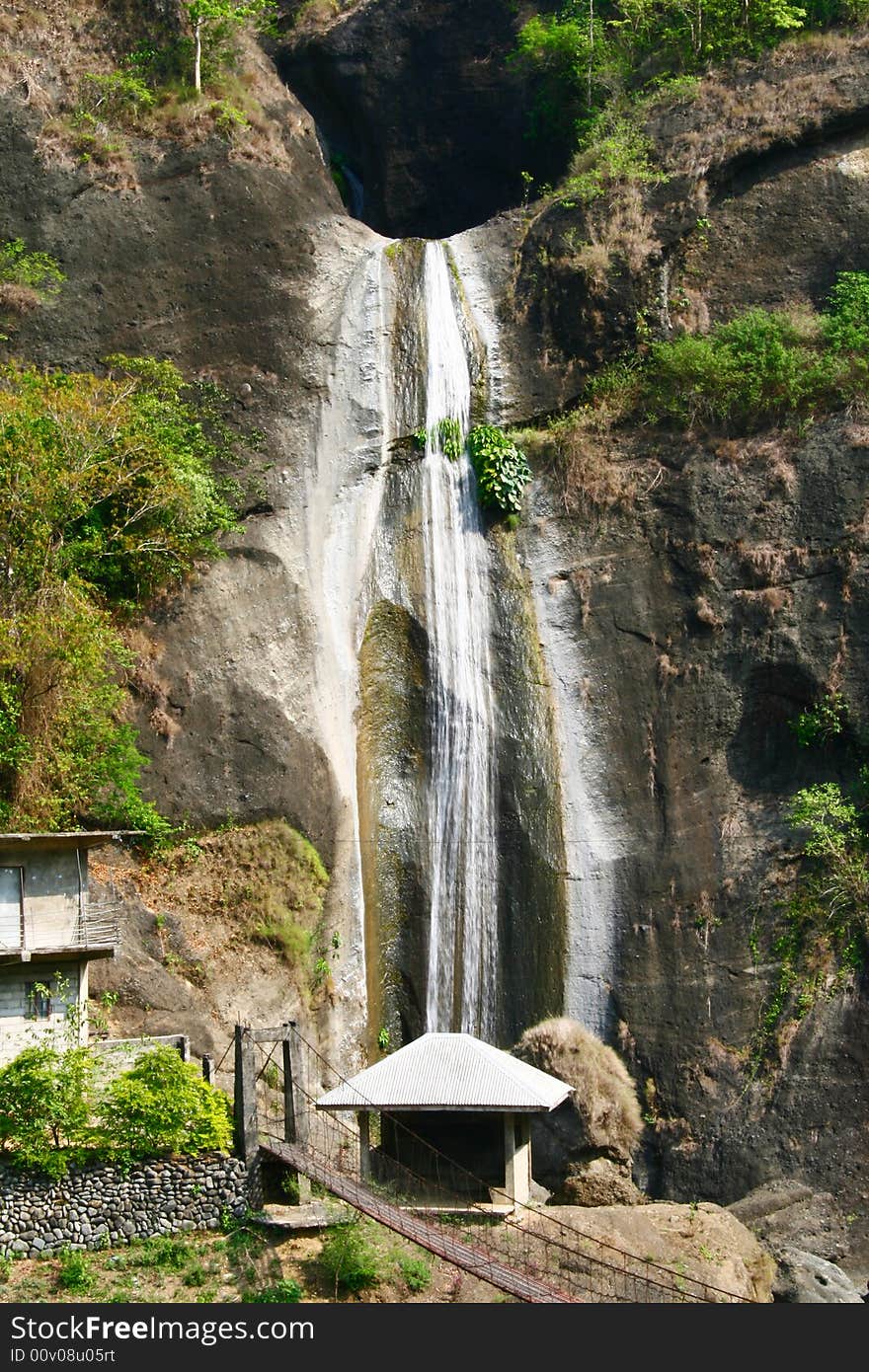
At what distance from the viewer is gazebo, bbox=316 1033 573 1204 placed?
24.3m

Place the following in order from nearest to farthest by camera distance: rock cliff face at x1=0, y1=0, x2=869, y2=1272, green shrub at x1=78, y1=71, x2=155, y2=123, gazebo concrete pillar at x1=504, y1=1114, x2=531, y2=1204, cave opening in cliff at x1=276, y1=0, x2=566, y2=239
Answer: gazebo concrete pillar at x1=504, y1=1114, x2=531, y2=1204, rock cliff face at x1=0, y1=0, x2=869, y2=1272, green shrub at x1=78, y1=71, x2=155, y2=123, cave opening in cliff at x1=276, y1=0, x2=566, y2=239

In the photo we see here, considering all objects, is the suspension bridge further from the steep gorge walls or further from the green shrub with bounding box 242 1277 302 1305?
the steep gorge walls

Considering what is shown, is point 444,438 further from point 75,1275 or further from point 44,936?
point 75,1275

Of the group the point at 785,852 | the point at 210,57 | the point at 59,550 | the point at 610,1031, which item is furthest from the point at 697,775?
the point at 210,57

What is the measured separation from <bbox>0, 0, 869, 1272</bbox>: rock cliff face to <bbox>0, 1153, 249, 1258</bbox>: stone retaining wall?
7915 millimetres

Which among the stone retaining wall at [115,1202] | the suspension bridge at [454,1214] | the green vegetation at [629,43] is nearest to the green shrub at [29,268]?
the green vegetation at [629,43]

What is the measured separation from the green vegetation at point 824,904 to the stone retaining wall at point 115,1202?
1063cm

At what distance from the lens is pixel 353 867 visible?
32.2m

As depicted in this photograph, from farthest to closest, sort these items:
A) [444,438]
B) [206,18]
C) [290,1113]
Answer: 1. [206,18]
2. [444,438]
3. [290,1113]

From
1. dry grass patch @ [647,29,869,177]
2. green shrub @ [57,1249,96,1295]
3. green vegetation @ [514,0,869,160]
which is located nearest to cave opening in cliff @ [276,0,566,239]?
green vegetation @ [514,0,869,160]

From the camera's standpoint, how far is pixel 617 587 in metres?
33.8

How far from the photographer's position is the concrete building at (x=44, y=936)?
81.4ft

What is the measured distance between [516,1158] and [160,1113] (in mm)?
→ 5406

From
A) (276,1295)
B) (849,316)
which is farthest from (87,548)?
(849,316)
